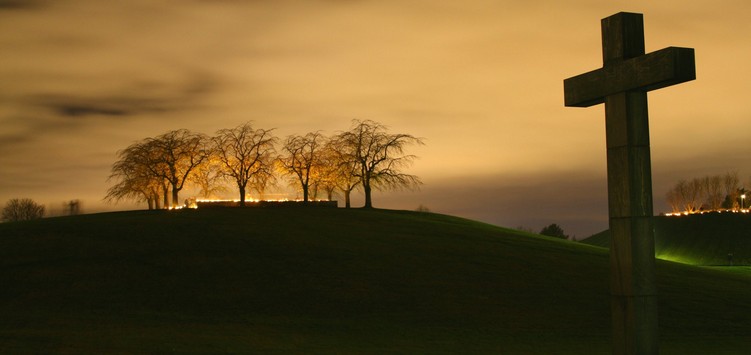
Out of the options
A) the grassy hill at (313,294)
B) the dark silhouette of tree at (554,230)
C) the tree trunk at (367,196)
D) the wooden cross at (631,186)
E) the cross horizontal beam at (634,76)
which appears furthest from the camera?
the dark silhouette of tree at (554,230)

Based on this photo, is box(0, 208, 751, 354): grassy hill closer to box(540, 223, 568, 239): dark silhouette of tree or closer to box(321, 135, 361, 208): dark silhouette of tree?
box(321, 135, 361, 208): dark silhouette of tree

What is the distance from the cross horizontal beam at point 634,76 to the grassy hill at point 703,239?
7498 cm

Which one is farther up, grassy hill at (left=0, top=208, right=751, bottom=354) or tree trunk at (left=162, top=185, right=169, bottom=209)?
tree trunk at (left=162, top=185, right=169, bottom=209)

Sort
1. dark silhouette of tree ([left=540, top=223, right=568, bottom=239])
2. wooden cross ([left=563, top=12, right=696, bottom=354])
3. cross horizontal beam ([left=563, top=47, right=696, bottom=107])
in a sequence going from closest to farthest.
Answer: cross horizontal beam ([left=563, top=47, right=696, bottom=107]), wooden cross ([left=563, top=12, right=696, bottom=354]), dark silhouette of tree ([left=540, top=223, right=568, bottom=239])

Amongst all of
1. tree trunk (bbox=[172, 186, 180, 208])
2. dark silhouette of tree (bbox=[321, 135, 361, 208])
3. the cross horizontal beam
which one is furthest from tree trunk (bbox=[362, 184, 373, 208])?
the cross horizontal beam

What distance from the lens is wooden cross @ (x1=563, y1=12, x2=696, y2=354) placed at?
33.0 ft

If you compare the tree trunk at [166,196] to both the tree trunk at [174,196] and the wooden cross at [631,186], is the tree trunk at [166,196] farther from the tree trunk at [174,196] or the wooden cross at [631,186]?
the wooden cross at [631,186]

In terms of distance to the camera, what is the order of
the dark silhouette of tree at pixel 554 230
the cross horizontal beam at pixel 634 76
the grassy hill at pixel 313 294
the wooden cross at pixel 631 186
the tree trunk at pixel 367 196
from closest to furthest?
the cross horizontal beam at pixel 634 76 < the wooden cross at pixel 631 186 < the grassy hill at pixel 313 294 < the tree trunk at pixel 367 196 < the dark silhouette of tree at pixel 554 230

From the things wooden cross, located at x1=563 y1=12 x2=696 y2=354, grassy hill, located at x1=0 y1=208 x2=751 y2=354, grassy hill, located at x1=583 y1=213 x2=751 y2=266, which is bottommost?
grassy hill, located at x1=583 y1=213 x2=751 y2=266

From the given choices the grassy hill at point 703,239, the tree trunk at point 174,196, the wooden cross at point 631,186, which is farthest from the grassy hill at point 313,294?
the grassy hill at point 703,239

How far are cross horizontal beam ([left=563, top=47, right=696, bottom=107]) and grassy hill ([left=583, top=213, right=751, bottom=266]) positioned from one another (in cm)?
7498

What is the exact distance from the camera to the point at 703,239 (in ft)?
307

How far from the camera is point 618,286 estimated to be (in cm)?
1026

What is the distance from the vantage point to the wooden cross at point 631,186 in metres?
10.0
